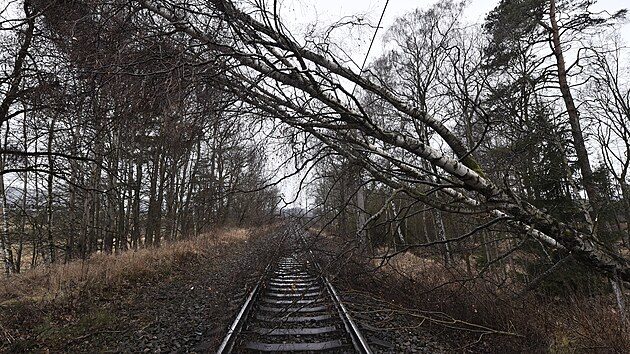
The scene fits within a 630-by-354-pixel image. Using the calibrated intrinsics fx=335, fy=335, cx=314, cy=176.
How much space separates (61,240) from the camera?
18203 mm

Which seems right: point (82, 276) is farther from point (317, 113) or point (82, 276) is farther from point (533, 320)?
point (533, 320)

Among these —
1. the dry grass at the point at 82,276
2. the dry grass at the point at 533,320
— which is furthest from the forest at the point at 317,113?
the dry grass at the point at 82,276

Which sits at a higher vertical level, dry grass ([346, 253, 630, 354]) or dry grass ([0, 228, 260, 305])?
dry grass ([0, 228, 260, 305])

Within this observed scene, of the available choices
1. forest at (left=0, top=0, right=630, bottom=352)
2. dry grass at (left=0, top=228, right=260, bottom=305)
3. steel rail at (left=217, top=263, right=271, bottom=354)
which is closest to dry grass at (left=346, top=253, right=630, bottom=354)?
forest at (left=0, top=0, right=630, bottom=352)

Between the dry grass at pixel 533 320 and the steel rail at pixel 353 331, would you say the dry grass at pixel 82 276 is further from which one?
the dry grass at pixel 533 320

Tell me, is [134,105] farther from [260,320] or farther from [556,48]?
[556,48]

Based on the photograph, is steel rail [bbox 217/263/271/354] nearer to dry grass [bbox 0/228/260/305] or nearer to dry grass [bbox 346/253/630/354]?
dry grass [bbox 346/253/630/354]

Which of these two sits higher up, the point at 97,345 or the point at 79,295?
the point at 79,295

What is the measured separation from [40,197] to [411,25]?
19310 millimetres

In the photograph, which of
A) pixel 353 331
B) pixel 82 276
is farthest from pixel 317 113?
pixel 82 276

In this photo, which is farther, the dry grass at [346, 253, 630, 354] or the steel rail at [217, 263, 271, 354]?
the steel rail at [217, 263, 271, 354]

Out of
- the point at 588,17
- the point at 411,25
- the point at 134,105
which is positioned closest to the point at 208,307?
the point at 134,105

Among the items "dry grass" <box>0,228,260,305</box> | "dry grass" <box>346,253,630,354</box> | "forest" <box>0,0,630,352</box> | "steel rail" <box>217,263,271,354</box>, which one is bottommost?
"dry grass" <box>346,253,630,354</box>

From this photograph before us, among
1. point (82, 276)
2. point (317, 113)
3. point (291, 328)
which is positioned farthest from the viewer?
point (82, 276)
